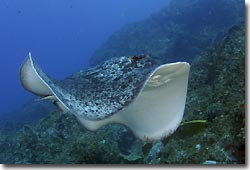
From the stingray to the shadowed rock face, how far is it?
19.9ft

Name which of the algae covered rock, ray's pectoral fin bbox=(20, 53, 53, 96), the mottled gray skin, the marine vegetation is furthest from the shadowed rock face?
ray's pectoral fin bbox=(20, 53, 53, 96)

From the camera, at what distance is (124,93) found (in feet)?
6.18

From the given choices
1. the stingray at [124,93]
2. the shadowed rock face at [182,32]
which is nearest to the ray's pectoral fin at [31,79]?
the stingray at [124,93]

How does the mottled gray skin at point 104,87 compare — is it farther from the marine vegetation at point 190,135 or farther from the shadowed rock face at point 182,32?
the shadowed rock face at point 182,32

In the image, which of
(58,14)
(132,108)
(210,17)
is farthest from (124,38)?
(58,14)

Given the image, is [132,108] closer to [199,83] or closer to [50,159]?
[50,159]

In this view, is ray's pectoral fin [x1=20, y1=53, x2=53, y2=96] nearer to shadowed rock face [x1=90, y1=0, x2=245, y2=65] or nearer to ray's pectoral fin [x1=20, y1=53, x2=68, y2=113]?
ray's pectoral fin [x1=20, y1=53, x2=68, y2=113]

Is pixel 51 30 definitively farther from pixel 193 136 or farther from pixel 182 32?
pixel 193 136

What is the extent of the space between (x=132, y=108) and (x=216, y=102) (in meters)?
0.91

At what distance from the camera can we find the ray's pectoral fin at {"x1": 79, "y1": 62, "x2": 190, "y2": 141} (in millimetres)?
2143

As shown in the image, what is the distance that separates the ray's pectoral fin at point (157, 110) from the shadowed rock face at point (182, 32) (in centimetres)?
605

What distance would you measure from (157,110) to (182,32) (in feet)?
27.3

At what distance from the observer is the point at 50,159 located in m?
3.21

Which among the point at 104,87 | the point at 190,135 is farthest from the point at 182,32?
the point at 104,87
